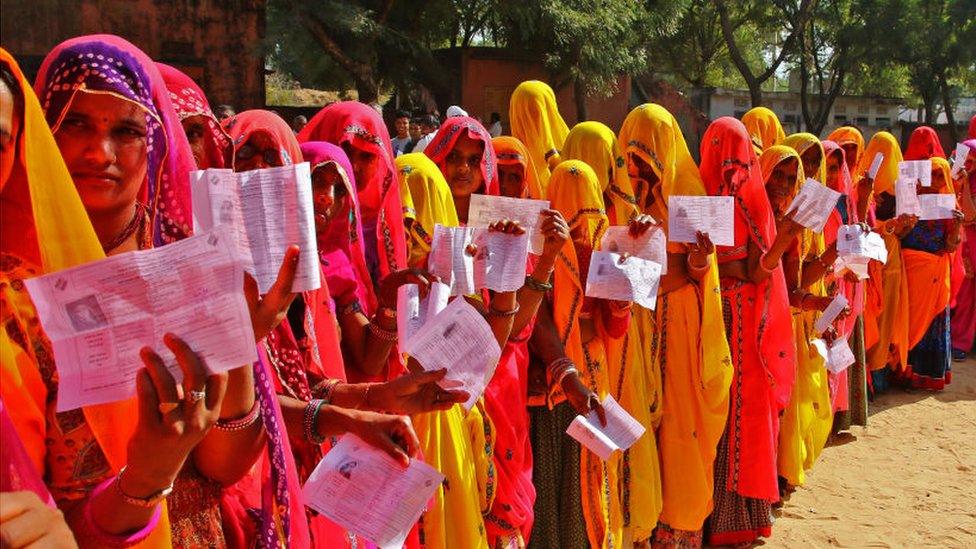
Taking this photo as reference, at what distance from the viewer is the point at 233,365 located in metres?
1.30

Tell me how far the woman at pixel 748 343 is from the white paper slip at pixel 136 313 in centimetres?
365

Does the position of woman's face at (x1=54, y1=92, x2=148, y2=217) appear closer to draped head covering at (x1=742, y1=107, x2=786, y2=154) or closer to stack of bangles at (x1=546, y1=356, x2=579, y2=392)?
stack of bangles at (x1=546, y1=356, x2=579, y2=392)

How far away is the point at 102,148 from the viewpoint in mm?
1683

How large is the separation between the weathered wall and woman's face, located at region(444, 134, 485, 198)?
11.0 m

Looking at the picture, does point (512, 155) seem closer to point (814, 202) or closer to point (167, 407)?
point (814, 202)

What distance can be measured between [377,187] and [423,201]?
22cm

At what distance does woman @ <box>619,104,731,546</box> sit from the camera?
4277mm

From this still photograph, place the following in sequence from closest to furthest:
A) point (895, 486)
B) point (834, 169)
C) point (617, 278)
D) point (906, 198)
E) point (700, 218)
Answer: point (617, 278), point (700, 218), point (895, 486), point (834, 169), point (906, 198)

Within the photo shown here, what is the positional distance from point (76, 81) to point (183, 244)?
0.63 m

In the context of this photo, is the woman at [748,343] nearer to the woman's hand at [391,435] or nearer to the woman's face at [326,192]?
the woman's face at [326,192]

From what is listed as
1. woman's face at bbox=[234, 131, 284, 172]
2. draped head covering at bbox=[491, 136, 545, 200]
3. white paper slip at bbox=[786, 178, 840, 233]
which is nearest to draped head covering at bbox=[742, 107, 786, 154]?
white paper slip at bbox=[786, 178, 840, 233]

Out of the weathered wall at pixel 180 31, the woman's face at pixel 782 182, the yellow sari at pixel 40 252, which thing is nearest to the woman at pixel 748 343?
the woman's face at pixel 782 182

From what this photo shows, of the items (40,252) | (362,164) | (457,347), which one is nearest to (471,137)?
(362,164)

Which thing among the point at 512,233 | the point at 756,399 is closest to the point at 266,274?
the point at 512,233
